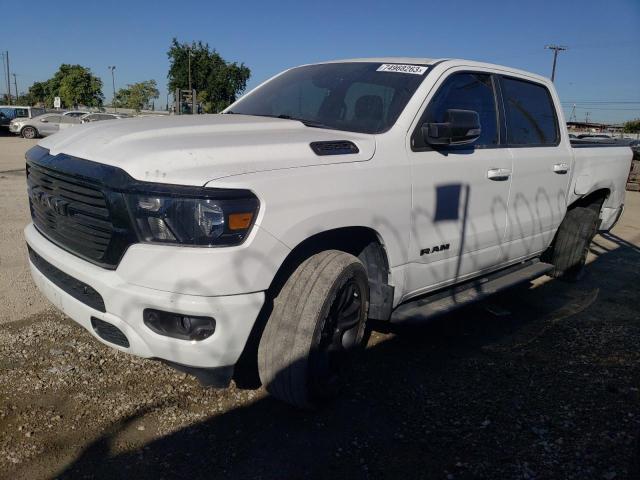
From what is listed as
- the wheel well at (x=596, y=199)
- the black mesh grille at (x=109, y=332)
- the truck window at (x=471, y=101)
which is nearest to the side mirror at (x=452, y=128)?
the truck window at (x=471, y=101)

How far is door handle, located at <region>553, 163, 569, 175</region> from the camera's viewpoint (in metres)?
4.61

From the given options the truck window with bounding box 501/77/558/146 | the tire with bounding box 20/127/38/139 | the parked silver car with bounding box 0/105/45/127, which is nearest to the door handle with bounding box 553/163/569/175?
the truck window with bounding box 501/77/558/146

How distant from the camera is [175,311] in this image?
2.33 meters

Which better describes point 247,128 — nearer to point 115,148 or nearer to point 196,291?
point 115,148

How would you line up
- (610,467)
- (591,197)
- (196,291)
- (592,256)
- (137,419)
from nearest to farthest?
(196,291), (610,467), (137,419), (591,197), (592,256)

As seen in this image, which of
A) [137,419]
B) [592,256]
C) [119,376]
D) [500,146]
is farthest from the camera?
[592,256]

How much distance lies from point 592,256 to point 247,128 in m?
5.88

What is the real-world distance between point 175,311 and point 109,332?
0.46m

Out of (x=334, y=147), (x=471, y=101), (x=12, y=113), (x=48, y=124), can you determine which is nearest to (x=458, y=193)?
(x=471, y=101)

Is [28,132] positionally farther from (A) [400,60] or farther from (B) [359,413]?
(B) [359,413]

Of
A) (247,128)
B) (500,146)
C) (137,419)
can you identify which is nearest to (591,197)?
(500,146)

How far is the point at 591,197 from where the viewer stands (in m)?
5.71

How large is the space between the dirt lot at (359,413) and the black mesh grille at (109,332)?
20.4 inches

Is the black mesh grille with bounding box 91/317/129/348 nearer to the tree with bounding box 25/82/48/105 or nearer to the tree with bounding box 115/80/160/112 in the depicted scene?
the tree with bounding box 115/80/160/112
